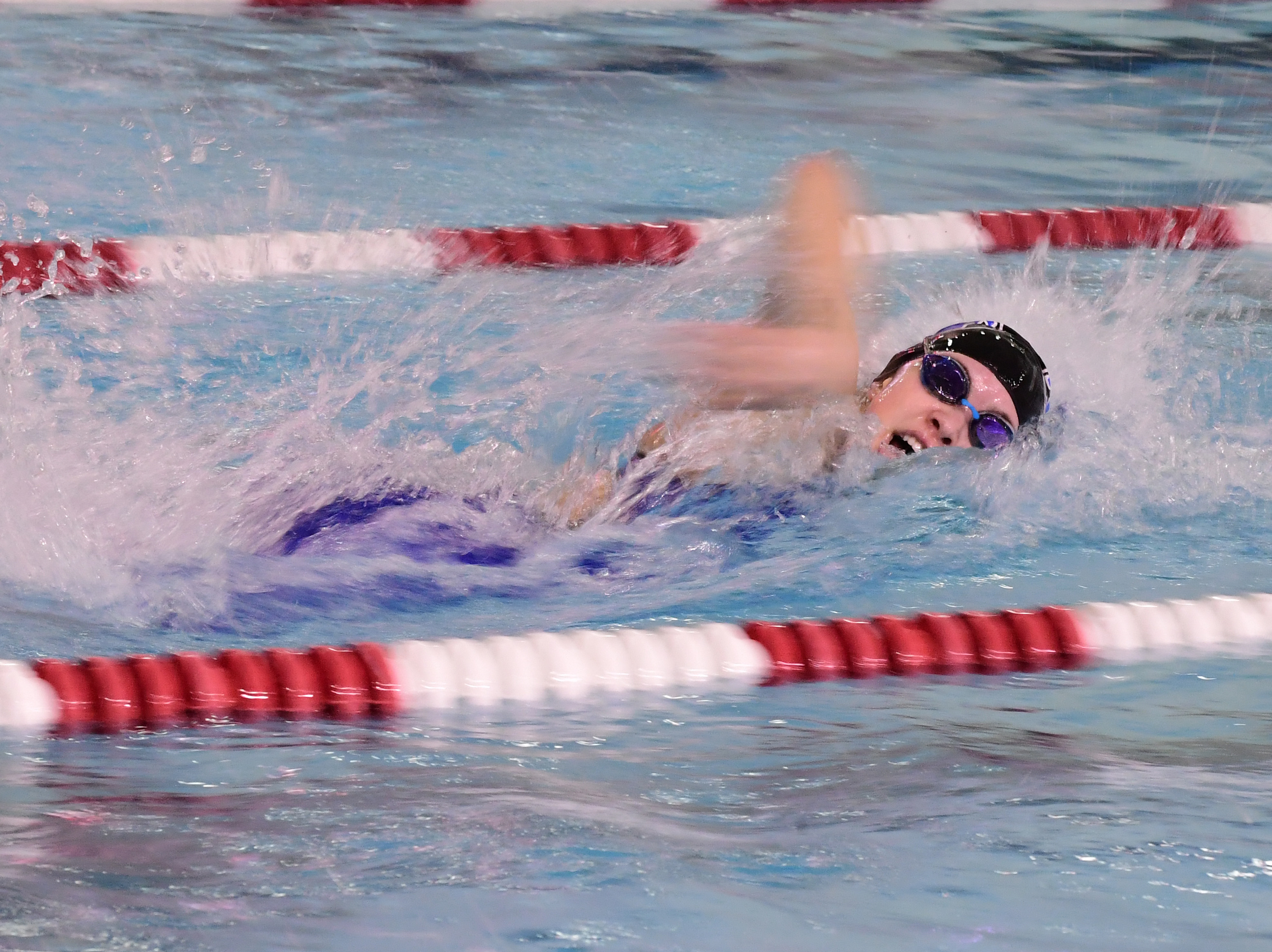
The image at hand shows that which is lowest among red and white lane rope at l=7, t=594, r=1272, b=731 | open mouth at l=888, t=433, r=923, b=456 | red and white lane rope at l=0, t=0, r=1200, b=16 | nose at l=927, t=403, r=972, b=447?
red and white lane rope at l=7, t=594, r=1272, b=731

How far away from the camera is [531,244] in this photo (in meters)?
4.18

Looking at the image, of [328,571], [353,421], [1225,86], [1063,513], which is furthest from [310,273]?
[1225,86]

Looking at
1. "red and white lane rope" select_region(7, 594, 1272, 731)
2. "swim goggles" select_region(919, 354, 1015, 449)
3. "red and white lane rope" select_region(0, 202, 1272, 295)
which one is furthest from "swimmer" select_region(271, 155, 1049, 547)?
"red and white lane rope" select_region(0, 202, 1272, 295)

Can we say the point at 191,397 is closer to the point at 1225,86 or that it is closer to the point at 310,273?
the point at 310,273

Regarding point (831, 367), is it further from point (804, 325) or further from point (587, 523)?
point (587, 523)

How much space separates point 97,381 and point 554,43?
10.9 feet

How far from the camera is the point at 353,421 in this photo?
3.12m

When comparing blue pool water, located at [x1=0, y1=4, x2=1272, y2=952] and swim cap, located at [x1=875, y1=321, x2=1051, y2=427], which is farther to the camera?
swim cap, located at [x1=875, y1=321, x2=1051, y2=427]

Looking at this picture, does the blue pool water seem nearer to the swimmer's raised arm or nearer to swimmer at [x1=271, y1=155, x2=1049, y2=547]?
swimmer at [x1=271, y1=155, x2=1049, y2=547]

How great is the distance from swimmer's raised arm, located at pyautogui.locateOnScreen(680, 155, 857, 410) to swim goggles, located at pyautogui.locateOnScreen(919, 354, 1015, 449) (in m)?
0.25

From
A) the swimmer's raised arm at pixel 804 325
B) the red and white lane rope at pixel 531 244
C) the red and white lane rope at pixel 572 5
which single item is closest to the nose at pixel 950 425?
the swimmer's raised arm at pixel 804 325

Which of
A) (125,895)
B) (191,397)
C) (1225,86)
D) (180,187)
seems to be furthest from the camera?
(1225,86)

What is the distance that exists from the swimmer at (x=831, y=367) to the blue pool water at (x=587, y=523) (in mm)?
84

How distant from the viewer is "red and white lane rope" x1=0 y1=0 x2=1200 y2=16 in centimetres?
618
